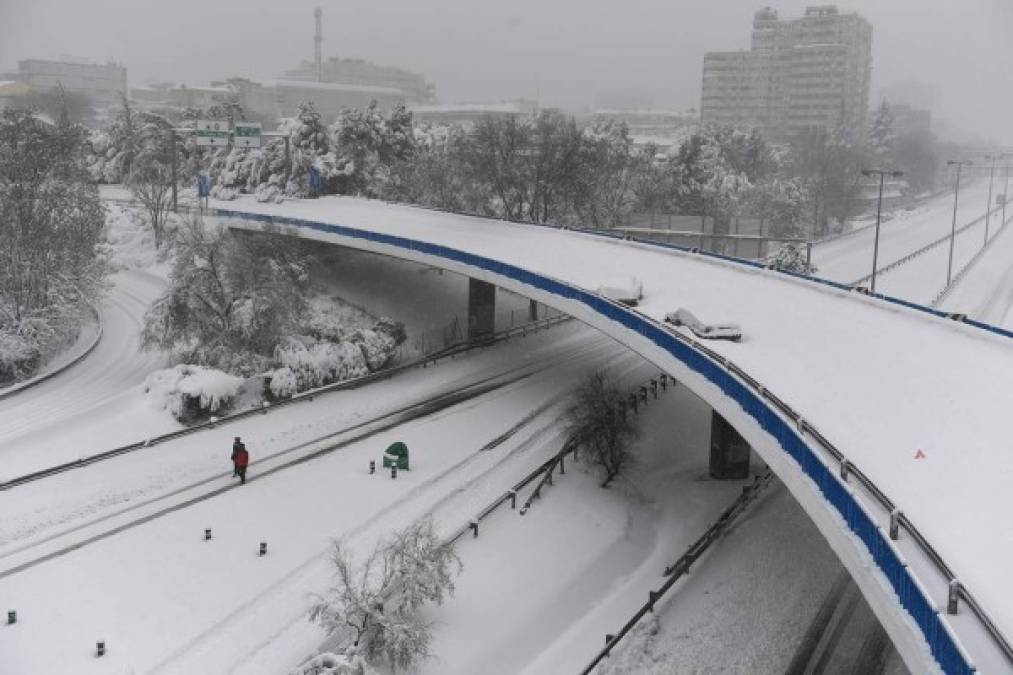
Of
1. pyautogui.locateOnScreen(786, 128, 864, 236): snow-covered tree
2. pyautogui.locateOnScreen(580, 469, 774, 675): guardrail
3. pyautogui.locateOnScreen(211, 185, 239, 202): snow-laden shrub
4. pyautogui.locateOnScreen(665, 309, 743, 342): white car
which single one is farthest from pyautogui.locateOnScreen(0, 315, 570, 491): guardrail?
pyautogui.locateOnScreen(786, 128, 864, 236): snow-covered tree

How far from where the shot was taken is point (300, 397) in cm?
4091

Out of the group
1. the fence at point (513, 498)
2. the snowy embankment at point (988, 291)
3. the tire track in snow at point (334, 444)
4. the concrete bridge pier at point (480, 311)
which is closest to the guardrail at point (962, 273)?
the snowy embankment at point (988, 291)

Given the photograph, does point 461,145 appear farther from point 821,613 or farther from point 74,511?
point 821,613

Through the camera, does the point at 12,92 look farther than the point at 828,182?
Yes

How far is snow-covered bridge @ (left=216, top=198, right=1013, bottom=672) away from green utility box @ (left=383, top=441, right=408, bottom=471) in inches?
339

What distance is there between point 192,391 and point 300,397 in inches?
192

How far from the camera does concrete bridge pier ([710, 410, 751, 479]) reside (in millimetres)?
32469

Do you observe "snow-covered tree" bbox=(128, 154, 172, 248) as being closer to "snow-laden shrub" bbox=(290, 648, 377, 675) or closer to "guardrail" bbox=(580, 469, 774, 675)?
"guardrail" bbox=(580, 469, 774, 675)

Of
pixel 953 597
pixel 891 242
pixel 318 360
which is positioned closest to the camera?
pixel 953 597

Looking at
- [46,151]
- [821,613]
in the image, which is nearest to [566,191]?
[46,151]

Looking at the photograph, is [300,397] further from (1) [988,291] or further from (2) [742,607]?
(1) [988,291]

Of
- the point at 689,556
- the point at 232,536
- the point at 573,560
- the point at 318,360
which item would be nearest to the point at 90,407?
the point at 318,360

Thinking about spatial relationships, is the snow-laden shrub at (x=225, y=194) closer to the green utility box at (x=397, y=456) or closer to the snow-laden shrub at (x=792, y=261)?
the snow-laden shrub at (x=792, y=261)

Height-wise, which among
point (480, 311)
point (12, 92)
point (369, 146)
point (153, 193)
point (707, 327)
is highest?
point (12, 92)
